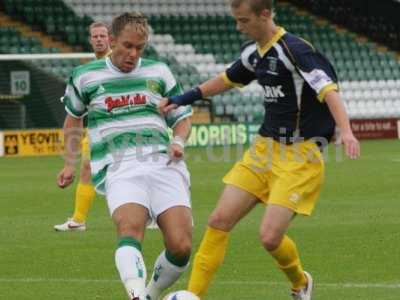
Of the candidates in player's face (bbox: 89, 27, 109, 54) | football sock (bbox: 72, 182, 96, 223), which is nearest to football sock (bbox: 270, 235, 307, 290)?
player's face (bbox: 89, 27, 109, 54)

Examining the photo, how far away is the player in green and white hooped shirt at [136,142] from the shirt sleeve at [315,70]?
2.82 feet

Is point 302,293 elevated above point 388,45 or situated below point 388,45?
above

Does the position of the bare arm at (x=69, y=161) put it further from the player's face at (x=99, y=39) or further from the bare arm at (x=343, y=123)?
the player's face at (x=99, y=39)

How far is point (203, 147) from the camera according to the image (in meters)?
28.7

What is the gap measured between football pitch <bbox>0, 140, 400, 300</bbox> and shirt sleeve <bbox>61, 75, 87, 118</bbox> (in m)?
1.40

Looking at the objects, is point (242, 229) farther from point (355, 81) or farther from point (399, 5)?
point (399, 5)

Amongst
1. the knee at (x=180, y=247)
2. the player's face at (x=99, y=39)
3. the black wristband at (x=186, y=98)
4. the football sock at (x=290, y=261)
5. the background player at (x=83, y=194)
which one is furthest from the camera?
the background player at (x=83, y=194)

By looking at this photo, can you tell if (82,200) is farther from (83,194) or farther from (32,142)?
(32,142)

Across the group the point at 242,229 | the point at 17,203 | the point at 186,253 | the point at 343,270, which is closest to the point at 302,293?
the point at 186,253

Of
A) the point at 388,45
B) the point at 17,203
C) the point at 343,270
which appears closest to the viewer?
the point at 343,270

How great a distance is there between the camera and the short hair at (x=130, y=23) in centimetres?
742

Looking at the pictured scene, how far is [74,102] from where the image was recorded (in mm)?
7918

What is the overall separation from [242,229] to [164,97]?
17.3ft

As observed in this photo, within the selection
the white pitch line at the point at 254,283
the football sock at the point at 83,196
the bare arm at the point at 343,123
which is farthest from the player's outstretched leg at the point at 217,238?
the football sock at the point at 83,196
